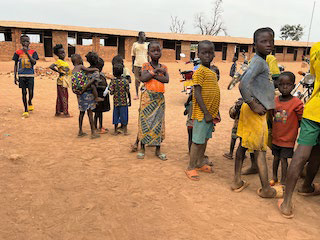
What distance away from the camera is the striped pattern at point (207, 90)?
3146mm

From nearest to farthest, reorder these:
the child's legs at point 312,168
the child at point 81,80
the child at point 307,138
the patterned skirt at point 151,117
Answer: the child at point 307,138 → the child's legs at point 312,168 → the patterned skirt at point 151,117 → the child at point 81,80

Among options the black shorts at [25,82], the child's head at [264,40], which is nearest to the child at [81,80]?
the black shorts at [25,82]

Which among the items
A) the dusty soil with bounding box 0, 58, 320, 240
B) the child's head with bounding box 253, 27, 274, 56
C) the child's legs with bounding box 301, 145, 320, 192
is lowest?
the dusty soil with bounding box 0, 58, 320, 240

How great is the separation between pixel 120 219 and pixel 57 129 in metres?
3.58

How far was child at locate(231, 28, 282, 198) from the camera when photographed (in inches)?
104

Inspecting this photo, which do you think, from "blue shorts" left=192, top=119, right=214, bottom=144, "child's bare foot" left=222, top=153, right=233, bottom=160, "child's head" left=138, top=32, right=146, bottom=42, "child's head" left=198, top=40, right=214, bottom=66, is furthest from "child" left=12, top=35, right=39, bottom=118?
"child's bare foot" left=222, top=153, right=233, bottom=160

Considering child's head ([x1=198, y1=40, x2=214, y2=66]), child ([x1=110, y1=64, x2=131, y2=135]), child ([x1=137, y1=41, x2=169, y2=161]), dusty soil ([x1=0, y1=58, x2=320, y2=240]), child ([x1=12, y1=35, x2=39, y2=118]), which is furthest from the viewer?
child ([x1=12, y1=35, x2=39, y2=118])

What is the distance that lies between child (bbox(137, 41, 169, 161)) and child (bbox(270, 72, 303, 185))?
148cm

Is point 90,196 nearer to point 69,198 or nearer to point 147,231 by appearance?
point 69,198

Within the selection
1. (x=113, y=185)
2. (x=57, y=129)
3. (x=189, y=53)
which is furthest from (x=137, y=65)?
(x=189, y=53)

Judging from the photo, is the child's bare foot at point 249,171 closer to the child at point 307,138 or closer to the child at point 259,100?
the child at point 259,100

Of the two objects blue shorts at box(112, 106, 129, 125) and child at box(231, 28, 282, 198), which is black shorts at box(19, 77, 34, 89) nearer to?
blue shorts at box(112, 106, 129, 125)

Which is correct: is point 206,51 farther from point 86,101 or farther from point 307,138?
point 86,101

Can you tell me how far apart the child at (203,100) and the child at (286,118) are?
708mm
